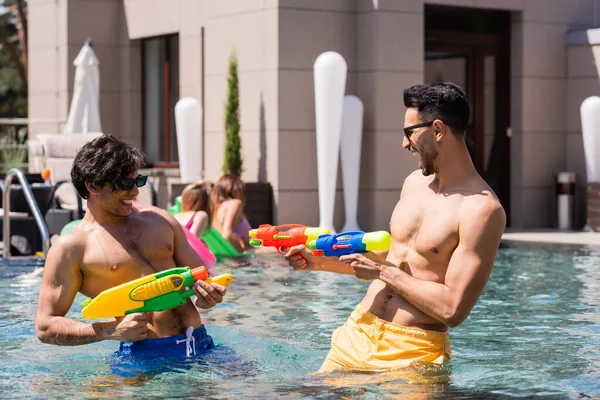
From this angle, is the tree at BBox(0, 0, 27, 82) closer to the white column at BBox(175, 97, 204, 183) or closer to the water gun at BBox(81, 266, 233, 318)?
the white column at BBox(175, 97, 204, 183)

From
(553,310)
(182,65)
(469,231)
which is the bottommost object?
(553,310)

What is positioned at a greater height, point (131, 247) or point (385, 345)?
point (131, 247)

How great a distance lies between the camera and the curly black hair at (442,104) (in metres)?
4.74

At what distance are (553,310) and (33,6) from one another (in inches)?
635

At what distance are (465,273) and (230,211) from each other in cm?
732

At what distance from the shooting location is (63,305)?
197 inches

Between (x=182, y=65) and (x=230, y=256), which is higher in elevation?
(x=182, y=65)

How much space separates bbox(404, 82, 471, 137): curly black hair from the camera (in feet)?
15.6

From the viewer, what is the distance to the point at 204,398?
509 centimetres

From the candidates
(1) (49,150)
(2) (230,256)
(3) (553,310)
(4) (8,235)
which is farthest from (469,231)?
(1) (49,150)

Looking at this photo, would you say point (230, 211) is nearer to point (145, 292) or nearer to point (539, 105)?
point (145, 292)

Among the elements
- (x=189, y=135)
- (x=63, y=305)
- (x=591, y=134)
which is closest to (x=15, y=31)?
(x=189, y=135)

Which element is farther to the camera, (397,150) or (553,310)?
(397,150)

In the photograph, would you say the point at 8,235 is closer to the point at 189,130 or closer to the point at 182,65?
the point at 189,130
